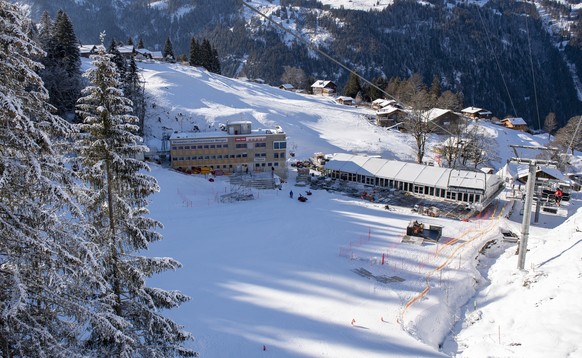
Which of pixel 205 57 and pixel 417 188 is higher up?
pixel 205 57

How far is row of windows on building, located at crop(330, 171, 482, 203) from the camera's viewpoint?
35.3m

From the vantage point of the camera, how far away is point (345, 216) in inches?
1203

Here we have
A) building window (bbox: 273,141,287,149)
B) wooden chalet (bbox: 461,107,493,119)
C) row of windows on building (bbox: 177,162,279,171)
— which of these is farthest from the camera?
wooden chalet (bbox: 461,107,493,119)

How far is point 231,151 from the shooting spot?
4231 cm

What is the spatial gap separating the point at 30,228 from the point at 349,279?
57.3 feet

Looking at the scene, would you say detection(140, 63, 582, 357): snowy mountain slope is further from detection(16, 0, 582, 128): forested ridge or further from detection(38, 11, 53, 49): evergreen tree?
detection(16, 0, 582, 128): forested ridge

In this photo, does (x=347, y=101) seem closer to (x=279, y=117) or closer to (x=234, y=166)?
(x=279, y=117)

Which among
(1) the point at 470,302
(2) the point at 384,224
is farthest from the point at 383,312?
(2) the point at 384,224

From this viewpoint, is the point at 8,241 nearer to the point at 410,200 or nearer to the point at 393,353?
the point at 393,353

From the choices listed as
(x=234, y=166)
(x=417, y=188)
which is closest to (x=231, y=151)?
(x=234, y=166)

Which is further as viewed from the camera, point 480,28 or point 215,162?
point 480,28

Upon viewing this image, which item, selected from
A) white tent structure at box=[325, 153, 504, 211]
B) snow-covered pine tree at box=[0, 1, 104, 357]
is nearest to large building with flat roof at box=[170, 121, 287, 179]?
white tent structure at box=[325, 153, 504, 211]

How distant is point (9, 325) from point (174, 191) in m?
30.0

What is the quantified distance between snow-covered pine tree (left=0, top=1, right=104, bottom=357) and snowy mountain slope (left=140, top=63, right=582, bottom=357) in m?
10.0
